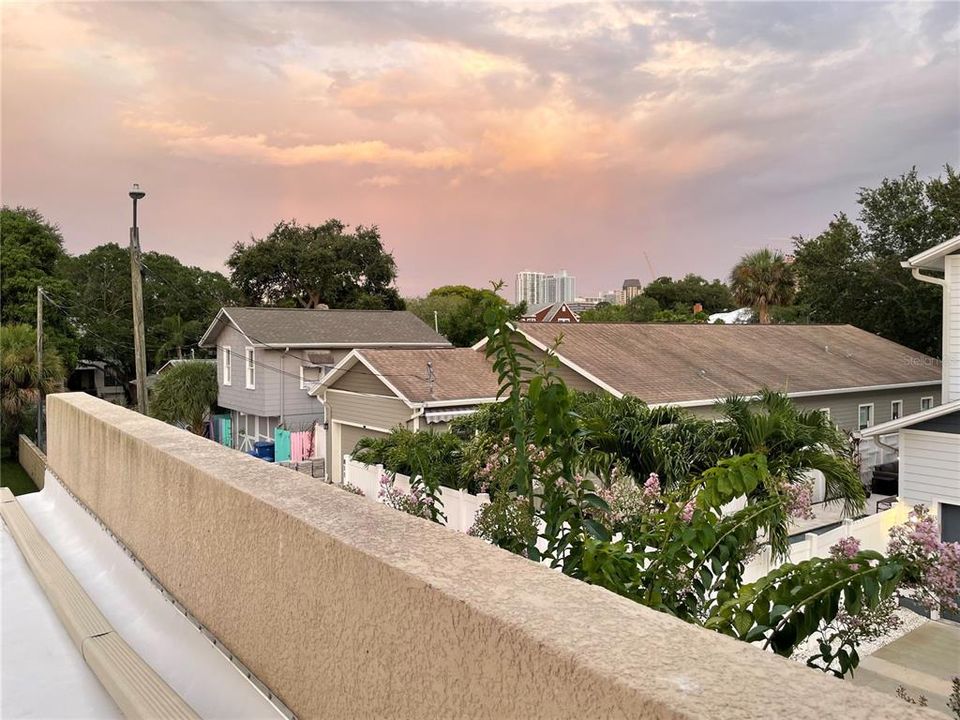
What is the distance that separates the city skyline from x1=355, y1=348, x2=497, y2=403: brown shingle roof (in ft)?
8.30

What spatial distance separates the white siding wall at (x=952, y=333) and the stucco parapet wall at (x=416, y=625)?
1261cm

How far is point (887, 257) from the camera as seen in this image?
2762cm

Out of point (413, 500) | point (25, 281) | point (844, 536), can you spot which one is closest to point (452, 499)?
point (413, 500)

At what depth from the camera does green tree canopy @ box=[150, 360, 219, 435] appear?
1101 inches

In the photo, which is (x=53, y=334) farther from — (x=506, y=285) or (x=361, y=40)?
(x=506, y=285)

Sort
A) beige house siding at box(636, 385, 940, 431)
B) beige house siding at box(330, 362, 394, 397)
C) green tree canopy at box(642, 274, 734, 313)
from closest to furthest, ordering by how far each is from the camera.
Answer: beige house siding at box(330, 362, 394, 397), beige house siding at box(636, 385, 940, 431), green tree canopy at box(642, 274, 734, 313)

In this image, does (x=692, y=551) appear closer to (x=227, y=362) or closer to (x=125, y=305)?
(x=227, y=362)

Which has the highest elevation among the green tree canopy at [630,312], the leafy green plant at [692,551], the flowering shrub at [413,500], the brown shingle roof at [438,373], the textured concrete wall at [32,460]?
the green tree canopy at [630,312]

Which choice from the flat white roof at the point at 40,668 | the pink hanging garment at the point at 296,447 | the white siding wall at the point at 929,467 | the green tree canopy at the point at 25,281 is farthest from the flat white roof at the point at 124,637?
the green tree canopy at the point at 25,281

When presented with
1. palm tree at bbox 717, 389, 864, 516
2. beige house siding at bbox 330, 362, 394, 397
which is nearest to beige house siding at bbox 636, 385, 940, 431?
palm tree at bbox 717, 389, 864, 516

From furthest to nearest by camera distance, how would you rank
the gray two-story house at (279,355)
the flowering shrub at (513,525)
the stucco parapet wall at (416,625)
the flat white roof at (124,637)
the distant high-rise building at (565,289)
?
the distant high-rise building at (565,289) → the gray two-story house at (279,355) → the flowering shrub at (513,525) → the flat white roof at (124,637) → the stucco parapet wall at (416,625)

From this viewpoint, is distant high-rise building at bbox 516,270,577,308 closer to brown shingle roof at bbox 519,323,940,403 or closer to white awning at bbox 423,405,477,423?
brown shingle roof at bbox 519,323,940,403

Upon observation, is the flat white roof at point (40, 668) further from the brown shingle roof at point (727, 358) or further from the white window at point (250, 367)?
the white window at point (250, 367)

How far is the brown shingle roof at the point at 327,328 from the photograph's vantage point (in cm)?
2517
